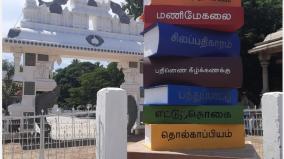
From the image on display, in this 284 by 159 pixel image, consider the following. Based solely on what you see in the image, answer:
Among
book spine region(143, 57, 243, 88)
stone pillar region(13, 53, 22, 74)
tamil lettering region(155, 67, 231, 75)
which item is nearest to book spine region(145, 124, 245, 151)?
book spine region(143, 57, 243, 88)

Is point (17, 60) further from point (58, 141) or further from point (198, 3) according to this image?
point (198, 3)

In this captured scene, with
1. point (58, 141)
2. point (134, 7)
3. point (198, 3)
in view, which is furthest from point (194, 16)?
point (134, 7)

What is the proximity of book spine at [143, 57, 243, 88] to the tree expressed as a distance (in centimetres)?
1141

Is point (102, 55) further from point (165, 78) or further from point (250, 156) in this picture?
point (250, 156)

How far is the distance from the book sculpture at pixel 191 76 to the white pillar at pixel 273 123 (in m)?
1.59

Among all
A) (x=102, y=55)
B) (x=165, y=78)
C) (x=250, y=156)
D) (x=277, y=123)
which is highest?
(x=102, y=55)

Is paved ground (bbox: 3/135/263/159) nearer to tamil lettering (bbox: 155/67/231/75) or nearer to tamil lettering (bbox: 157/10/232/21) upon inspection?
tamil lettering (bbox: 155/67/231/75)

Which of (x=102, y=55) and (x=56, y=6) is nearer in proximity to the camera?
(x=56, y=6)

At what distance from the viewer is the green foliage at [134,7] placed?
20.4 m

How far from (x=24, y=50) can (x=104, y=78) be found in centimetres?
3095

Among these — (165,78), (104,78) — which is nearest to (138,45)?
(165,78)

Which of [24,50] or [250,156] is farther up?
[24,50]

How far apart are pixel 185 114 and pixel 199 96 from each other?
0.30m

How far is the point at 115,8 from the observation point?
1345 centimetres
